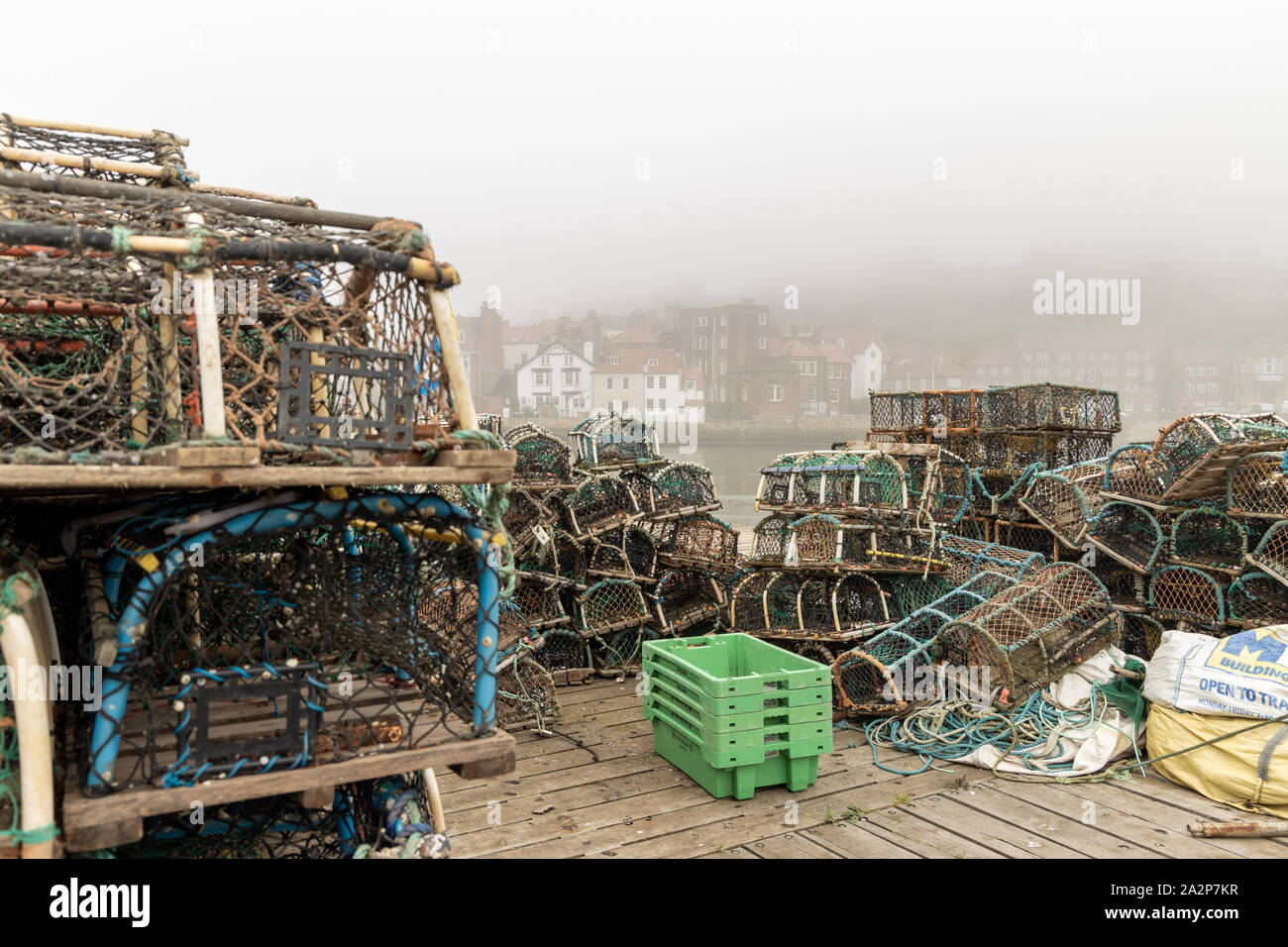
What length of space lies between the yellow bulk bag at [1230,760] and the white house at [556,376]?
58.3 meters

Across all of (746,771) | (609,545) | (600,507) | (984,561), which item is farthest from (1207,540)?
(600,507)

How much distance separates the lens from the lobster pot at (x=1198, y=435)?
599cm

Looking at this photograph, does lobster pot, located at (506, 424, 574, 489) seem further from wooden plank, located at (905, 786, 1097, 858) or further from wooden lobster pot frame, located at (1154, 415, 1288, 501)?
wooden lobster pot frame, located at (1154, 415, 1288, 501)

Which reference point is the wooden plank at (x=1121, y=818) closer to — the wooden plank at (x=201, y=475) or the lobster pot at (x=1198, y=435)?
the lobster pot at (x=1198, y=435)

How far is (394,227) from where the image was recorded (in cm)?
246

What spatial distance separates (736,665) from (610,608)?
1.63 metres

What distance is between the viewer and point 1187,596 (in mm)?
6254

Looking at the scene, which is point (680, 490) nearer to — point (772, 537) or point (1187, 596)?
point (772, 537)

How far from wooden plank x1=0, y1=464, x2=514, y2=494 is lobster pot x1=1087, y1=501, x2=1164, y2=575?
593 centimetres

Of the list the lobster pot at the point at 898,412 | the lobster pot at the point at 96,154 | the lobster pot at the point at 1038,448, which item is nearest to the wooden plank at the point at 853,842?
the lobster pot at the point at 96,154

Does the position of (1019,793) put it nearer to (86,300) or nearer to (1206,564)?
(1206,564)
